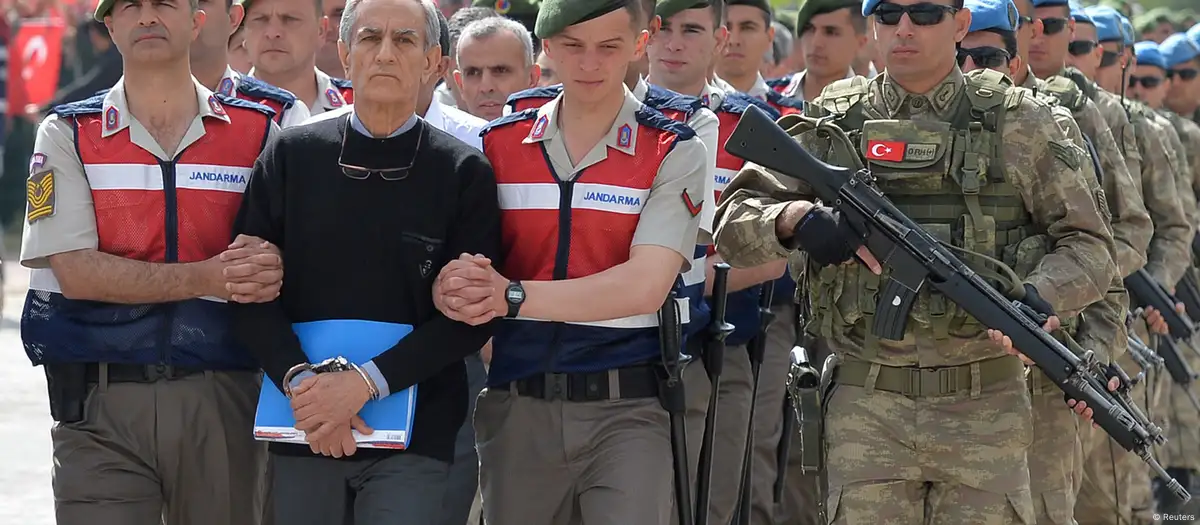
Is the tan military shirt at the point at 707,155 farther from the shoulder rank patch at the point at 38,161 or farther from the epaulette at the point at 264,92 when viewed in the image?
the shoulder rank patch at the point at 38,161

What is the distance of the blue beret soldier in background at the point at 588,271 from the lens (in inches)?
211

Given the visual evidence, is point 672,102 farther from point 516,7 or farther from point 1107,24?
point 1107,24

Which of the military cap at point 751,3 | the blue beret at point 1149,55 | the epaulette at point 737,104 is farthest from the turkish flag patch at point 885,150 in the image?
the blue beret at point 1149,55

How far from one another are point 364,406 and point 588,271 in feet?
2.63

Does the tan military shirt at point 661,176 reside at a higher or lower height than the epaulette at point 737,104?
higher

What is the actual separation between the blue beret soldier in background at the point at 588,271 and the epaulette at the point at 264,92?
Answer: 0.84 meters

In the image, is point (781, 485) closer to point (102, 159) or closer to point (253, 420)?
point (253, 420)

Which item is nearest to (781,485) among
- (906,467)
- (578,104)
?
(906,467)

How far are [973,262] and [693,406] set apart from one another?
3.80 feet

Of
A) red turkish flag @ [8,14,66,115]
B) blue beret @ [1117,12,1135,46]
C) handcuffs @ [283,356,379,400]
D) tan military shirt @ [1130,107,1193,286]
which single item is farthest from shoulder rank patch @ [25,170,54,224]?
red turkish flag @ [8,14,66,115]

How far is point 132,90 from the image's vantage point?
18.4 ft

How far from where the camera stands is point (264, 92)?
604 cm

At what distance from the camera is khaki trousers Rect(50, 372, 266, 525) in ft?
17.6

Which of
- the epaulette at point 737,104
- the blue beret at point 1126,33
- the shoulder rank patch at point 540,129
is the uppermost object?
the shoulder rank patch at point 540,129
